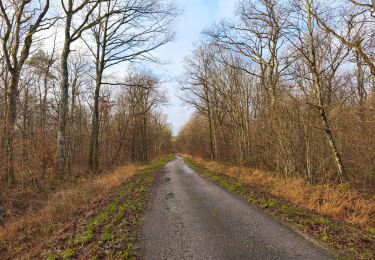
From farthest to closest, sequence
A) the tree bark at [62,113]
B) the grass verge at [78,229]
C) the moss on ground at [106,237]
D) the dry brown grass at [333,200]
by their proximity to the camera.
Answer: the tree bark at [62,113], the dry brown grass at [333,200], the grass verge at [78,229], the moss on ground at [106,237]

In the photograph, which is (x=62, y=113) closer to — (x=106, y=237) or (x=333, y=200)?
(x=106, y=237)

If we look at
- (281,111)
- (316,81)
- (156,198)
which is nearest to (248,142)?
(281,111)

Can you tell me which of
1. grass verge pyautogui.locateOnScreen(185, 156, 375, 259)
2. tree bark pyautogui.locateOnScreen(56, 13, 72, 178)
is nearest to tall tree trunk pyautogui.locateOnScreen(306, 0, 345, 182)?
grass verge pyautogui.locateOnScreen(185, 156, 375, 259)

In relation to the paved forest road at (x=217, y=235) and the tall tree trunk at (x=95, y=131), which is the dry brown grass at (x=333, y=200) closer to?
the paved forest road at (x=217, y=235)

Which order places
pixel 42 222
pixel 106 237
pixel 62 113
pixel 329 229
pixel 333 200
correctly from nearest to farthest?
1. pixel 106 237
2. pixel 329 229
3. pixel 42 222
4. pixel 333 200
5. pixel 62 113

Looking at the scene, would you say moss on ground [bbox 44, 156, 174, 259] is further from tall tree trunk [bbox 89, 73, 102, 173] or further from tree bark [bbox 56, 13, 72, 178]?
tall tree trunk [bbox 89, 73, 102, 173]

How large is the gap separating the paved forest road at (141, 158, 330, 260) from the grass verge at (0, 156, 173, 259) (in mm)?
504

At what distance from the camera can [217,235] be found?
521 cm

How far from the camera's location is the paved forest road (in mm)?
4348

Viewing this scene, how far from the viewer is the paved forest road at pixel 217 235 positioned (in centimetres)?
435

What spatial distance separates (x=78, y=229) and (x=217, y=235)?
3.40m

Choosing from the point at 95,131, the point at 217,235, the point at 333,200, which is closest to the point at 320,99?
the point at 333,200

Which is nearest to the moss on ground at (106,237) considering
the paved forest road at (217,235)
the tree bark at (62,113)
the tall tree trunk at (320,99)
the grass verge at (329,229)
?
the paved forest road at (217,235)

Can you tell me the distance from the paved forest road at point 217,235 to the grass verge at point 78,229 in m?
0.50
